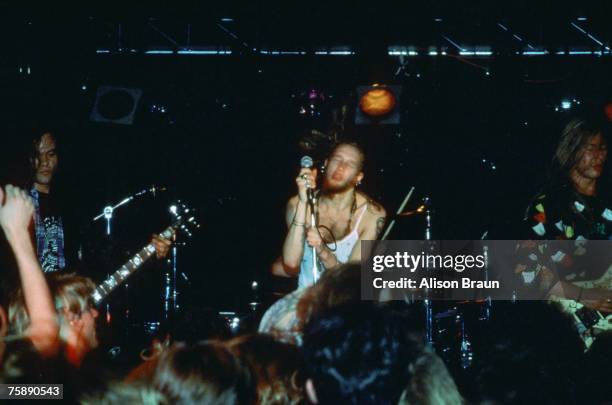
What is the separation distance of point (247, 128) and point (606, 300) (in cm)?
429

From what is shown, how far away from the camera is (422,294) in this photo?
6645 mm

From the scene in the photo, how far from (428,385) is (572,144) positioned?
343 centimetres

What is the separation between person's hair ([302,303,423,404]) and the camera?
174 cm

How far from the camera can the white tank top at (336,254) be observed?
541cm

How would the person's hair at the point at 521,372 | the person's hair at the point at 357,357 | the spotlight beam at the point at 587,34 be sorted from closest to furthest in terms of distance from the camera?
the person's hair at the point at 357,357 → the person's hair at the point at 521,372 → the spotlight beam at the point at 587,34

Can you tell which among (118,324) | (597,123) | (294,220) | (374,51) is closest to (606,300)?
(597,123)

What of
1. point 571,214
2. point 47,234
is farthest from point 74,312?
point 571,214

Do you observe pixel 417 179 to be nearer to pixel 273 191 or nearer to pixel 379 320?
pixel 273 191

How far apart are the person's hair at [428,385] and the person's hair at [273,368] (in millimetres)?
335

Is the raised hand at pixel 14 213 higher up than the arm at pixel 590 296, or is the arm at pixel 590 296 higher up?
the raised hand at pixel 14 213

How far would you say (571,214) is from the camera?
488 centimetres

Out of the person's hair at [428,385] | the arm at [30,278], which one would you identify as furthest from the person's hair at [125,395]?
the person's hair at [428,385]

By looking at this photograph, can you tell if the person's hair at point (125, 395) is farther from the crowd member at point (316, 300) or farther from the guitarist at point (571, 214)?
the guitarist at point (571, 214)

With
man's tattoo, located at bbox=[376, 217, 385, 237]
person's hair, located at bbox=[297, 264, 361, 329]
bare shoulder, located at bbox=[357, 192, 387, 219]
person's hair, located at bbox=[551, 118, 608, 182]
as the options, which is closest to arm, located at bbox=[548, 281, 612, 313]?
person's hair, located at bbox=[551, 118, 608, 182]
